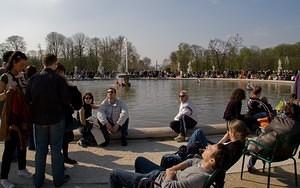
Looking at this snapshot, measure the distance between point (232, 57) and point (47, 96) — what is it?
89.0 meters

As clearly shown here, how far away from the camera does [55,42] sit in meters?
88.0

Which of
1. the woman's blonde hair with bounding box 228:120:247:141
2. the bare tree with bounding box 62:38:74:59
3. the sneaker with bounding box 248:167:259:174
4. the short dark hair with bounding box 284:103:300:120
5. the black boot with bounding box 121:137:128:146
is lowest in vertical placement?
the sneaker with bounding box 248:167:259:174

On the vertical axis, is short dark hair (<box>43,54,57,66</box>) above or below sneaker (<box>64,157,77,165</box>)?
above

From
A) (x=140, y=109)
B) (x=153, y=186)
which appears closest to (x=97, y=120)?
(x=153, y=186)

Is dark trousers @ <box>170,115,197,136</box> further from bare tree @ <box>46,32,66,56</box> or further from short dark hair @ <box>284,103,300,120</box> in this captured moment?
bare tree @ <box>46,32,66,56</box>

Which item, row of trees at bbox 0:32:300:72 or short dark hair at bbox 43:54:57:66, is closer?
short dark hair at bbox 43:54:57:66

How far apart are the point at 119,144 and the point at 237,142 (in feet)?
14.6

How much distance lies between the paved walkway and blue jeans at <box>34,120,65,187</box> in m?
0.20

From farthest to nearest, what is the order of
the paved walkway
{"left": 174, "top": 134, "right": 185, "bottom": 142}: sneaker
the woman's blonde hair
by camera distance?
{"left": 174, "top": 134, "right": 185, "bottom": 142}: sneaker, the paved walkway, the woman's blonde hair

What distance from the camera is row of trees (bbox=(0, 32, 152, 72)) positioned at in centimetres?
8600

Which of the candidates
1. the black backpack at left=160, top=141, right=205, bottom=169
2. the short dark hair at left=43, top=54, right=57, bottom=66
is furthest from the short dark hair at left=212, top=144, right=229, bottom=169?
the short dark hair at left=43, top=54, right=57, bottom=66

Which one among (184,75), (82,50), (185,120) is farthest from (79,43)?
(185,120)

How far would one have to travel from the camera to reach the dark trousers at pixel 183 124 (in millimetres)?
9719

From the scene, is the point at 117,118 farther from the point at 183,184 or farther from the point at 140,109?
the point at 140,109
